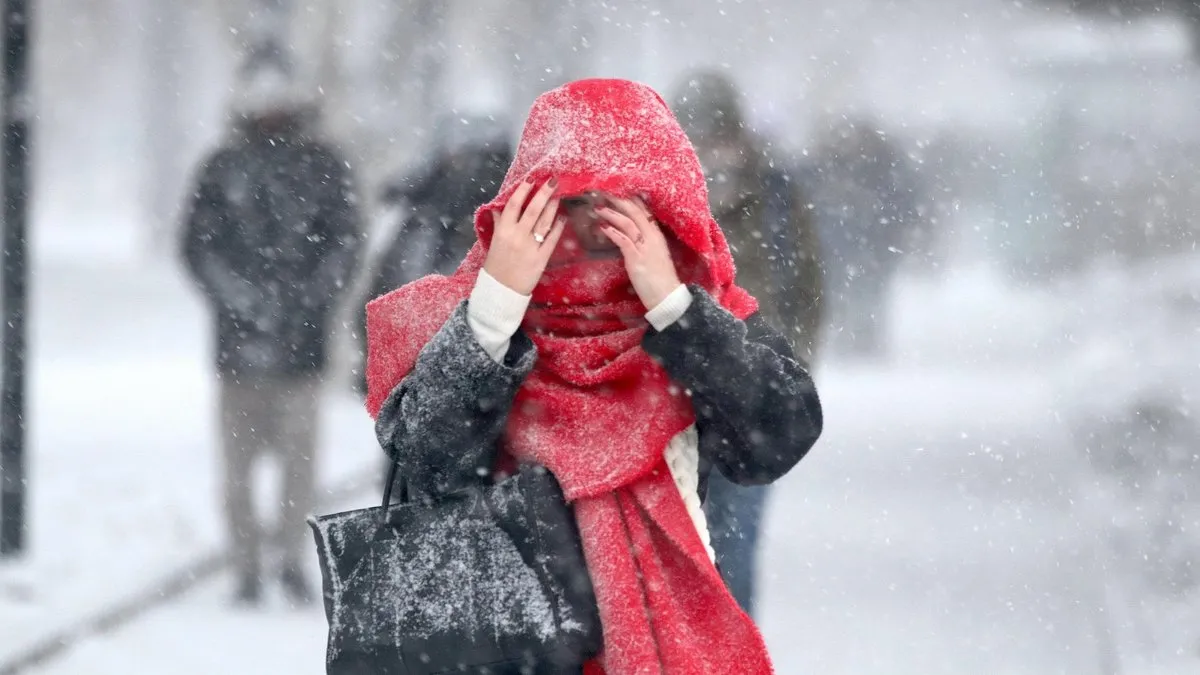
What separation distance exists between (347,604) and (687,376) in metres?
0.53

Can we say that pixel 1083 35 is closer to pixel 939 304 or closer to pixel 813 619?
pixel 939 304

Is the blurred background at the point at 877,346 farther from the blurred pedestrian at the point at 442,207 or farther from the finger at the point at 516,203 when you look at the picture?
the finger at the point at 516,203

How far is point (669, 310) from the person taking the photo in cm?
192

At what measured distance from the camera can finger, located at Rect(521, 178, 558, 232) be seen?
1918mm

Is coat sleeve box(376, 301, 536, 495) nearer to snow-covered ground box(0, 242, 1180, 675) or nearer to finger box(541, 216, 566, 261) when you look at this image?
finger box(541, 216, 566, 261)

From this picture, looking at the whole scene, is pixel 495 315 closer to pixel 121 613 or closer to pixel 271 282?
pixel 271 282

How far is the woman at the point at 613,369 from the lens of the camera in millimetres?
1911

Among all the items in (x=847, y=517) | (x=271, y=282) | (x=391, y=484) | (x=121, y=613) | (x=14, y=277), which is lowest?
(x=391, y=484)

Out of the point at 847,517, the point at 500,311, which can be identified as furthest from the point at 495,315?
the point at 847,517

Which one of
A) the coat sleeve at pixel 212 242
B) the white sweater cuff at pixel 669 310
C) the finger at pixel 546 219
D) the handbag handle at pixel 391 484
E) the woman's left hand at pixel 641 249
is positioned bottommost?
the handbag handle at pixel 391 484

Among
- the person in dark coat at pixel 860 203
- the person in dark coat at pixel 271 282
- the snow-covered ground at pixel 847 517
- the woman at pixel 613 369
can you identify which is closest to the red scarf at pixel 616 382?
the woman at pixel 613 369

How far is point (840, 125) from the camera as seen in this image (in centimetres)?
673

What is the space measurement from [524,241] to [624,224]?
13cm

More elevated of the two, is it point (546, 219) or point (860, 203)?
point (860, 203)
